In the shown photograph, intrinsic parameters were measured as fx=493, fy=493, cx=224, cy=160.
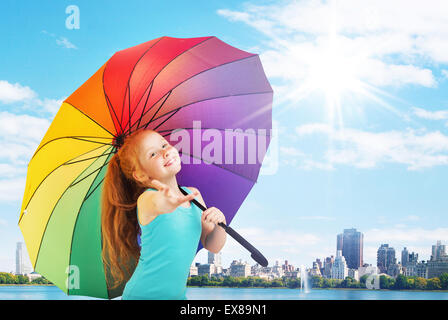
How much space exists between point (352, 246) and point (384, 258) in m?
6.22

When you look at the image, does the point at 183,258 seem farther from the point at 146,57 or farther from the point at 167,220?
the point at 146,57

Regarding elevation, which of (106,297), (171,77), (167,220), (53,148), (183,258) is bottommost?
(106,297)

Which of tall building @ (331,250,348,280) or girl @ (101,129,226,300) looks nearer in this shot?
girl @ (101,129,226,300)

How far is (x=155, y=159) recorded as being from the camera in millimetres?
3902

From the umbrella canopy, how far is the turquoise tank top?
36.1 inches

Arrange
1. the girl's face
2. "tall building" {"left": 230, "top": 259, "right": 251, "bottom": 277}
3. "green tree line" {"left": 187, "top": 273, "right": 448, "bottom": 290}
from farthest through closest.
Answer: "green tree line" {"left": 187, "top": 273, "right": 448, "bottom": 290} → "tall building" {"left": 230, "top": 259, "right": 251, "bottom": 277} → the girl's face

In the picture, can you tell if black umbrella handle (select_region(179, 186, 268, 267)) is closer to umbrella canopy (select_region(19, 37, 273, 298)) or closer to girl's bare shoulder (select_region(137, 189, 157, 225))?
girl's bare shoulder (select_region(137, 189, 157, 225))

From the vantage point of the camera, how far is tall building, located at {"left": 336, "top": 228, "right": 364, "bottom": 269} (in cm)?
5591

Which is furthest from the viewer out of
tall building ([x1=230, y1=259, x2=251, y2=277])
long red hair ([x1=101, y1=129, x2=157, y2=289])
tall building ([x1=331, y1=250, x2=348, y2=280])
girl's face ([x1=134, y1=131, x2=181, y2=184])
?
tall building ([x1=331, y1=250, x2=348, y2=280])

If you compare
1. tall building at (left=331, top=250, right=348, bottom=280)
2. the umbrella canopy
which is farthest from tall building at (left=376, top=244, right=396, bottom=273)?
the umbrella canopy

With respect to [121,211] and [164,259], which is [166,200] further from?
[121,211]
